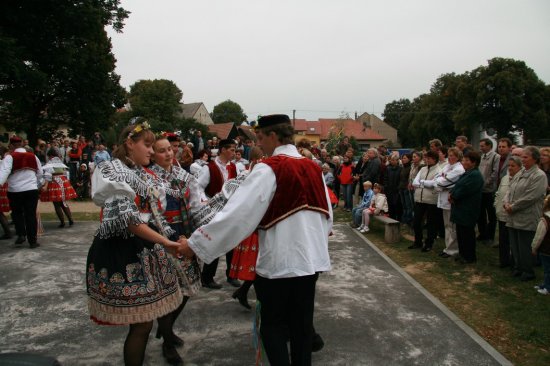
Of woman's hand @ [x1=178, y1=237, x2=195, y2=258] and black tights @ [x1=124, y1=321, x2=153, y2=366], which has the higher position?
woman's hand @ [x1=178, y1=237, x2=195, y2=258]

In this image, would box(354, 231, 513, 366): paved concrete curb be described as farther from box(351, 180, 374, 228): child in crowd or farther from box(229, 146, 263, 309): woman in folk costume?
box(351, 180, 374, 228): child in crowd

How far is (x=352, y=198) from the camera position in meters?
13.4

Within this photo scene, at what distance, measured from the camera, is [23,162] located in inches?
307

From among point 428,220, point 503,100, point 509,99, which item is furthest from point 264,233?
point 509,99

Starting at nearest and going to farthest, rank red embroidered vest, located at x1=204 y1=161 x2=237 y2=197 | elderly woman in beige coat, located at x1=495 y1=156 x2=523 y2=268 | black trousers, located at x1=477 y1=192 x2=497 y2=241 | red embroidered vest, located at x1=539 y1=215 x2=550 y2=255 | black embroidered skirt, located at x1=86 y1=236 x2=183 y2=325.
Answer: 1. black embroidered skirt, located at x1=86 y1=236 x2=183 y2=325
2. red embroidered vest, located at x1=539 y1=215 x2=550 y2=255
3. red embroidered vest, located at x1=204 y1=161 x2=237 y2=197
4. elderly woman in beige coat, located at x1=495 y1=156 x2=523 y2=268
5. black trousers, located at x1=477 y1=192 x2=497 y2=241

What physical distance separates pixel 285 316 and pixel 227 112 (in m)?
94.9

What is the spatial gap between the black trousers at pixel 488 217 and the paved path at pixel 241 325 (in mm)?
3131

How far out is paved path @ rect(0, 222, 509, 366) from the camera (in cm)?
376

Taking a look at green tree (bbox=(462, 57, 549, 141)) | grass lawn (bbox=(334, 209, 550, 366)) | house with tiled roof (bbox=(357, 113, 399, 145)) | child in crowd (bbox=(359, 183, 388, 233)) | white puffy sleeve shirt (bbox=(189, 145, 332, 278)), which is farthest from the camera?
house with tiled roof (bbox=(357, 113, 399, 145))

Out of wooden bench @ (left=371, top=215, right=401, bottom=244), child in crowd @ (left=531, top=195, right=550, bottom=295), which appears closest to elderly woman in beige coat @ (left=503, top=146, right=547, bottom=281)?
child in crowd @ (left=531, top=195, right=550, bottom=295)

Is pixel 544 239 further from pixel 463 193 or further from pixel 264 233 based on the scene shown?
pixel 264 233

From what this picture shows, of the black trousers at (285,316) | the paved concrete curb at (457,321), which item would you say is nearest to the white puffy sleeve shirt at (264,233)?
the black trousers at (285,316)

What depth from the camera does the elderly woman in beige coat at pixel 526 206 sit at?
5973mm

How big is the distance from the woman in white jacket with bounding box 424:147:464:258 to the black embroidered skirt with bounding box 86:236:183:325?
5.79 metres
